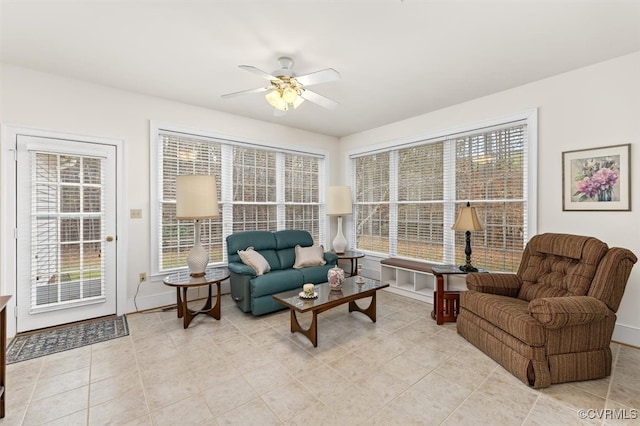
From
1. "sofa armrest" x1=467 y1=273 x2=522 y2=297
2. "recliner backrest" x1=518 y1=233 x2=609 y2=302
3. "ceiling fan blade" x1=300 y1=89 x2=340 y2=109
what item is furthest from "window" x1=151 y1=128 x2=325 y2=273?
"recliner backrest" x1=518 y1=233 x2=609 y2=302

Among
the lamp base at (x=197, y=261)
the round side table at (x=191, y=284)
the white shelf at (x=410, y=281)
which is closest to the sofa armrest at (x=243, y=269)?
the round side table at (x=191, y=284)

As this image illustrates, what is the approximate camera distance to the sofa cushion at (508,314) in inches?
79.1

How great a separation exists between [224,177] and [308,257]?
1719 mm

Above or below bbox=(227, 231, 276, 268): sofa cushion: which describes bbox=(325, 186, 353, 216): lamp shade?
above

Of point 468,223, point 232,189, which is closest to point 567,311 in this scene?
point 468,223

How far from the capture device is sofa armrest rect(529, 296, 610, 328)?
194cm

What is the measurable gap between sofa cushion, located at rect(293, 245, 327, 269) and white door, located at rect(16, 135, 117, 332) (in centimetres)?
220

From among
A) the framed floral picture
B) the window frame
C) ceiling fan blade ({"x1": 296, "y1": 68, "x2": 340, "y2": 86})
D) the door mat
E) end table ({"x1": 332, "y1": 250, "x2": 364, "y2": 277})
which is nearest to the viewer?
ceiling fan blade ({"x1": 296, "y1": 68, "x2": 340, "y2": 86})

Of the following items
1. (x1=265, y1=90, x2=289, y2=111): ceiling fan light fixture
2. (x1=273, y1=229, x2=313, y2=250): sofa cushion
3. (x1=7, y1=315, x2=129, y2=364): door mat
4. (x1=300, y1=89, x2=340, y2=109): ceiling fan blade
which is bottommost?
(x1=7, y1=315, x2=129, y2=364): door mat

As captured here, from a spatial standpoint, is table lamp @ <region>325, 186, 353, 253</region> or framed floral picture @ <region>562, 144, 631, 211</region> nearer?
framed floral picture @ <region>562, 144, 631, 211</region>

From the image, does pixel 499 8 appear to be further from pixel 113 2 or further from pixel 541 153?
pixel 113 2

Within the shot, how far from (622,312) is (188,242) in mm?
4848

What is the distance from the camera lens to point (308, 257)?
3912mm

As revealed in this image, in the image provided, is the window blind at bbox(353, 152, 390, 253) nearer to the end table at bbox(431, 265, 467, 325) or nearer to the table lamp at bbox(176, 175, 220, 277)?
the end table at bbox(431, 265, 467, 325)
